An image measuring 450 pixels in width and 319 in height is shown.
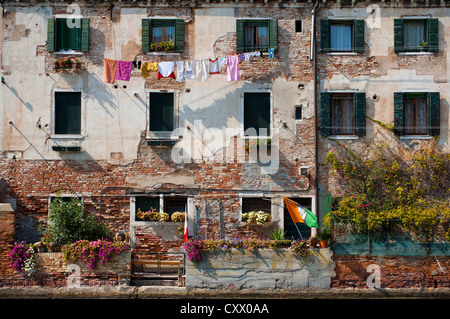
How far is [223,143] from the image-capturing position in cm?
1711

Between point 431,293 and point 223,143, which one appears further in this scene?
point 223,143

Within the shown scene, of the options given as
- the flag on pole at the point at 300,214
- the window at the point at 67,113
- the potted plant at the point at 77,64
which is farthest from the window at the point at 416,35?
the window at the point at 67,113

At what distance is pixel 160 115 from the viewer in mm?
17172

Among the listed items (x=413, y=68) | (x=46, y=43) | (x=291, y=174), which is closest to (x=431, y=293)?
(x=291, y=174)

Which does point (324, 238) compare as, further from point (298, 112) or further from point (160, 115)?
point (160, 115)

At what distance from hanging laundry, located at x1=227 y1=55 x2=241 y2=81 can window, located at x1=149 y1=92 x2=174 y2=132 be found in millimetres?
2124

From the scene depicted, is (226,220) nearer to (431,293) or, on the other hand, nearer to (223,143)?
(223,143)

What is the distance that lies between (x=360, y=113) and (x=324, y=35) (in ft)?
8.80

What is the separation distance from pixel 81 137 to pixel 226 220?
5154 millimetres

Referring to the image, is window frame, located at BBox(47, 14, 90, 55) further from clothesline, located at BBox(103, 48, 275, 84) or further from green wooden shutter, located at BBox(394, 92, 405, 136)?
green wooden shutter, located at BBox(394, 92, 405, 136)

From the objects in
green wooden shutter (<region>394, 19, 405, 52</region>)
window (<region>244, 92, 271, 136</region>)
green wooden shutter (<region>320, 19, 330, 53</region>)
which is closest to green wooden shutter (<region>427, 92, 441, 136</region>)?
green wooden shutter (<region>394, 19, 405, 52</region>)

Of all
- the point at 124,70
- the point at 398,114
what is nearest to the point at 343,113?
the point at 398,114

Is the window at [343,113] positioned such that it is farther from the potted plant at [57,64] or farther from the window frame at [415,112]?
the potted plant at [57,64]

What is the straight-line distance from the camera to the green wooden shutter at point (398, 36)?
56.0 feet
